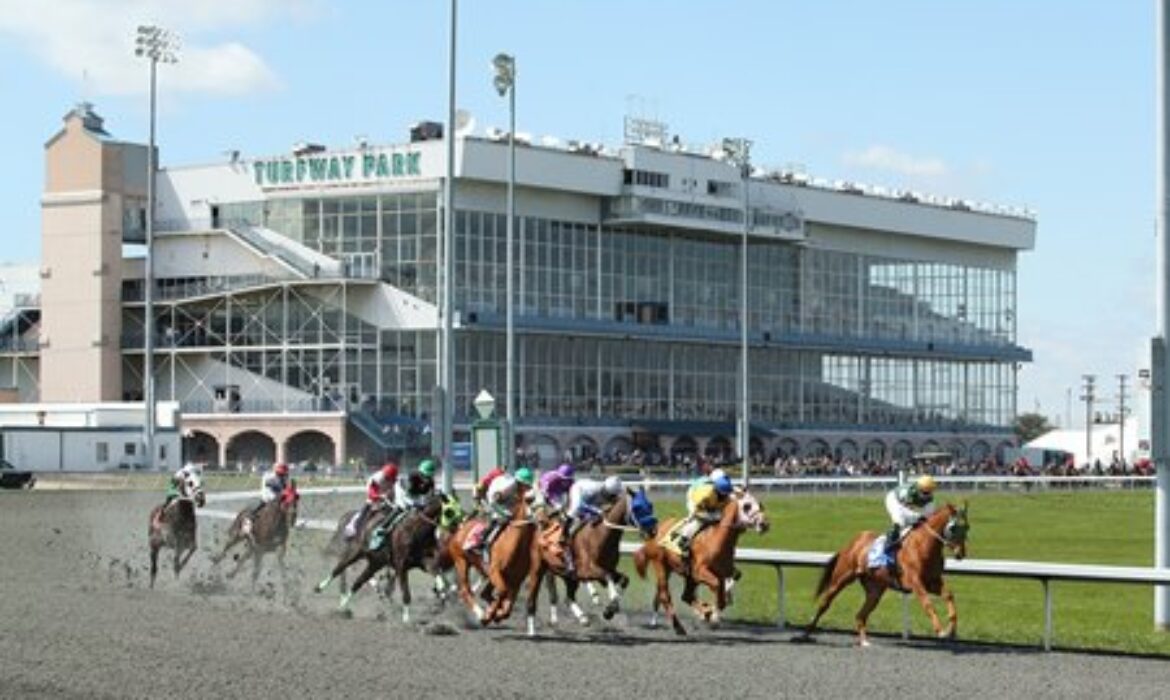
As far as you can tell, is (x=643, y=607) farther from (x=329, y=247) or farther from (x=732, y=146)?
(x=329, y=247)

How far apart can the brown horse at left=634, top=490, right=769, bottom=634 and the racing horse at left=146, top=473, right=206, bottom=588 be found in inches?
361

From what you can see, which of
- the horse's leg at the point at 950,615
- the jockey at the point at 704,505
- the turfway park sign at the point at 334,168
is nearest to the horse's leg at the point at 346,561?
the jockey at the point at 704,505

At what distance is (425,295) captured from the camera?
81562 mm

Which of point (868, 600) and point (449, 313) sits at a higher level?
point (449, 313)

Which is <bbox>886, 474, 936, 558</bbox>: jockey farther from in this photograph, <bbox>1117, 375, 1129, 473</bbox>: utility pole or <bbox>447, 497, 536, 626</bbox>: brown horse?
<bbox>1117, 375, 1129, 473</bbox>: utility pole

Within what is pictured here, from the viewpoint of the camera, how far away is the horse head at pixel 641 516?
20.7m

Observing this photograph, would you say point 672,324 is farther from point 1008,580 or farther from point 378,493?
point 378,493

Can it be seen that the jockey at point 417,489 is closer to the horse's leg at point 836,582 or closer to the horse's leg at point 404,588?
the horse's leg at point 404,588

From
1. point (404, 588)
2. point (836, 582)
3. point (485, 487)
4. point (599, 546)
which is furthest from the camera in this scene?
point (404, 588)

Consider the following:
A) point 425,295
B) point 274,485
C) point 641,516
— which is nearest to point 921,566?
point 641,516

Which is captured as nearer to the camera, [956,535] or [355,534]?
[956,535]

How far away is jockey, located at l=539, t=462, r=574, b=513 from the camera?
21266 millimetres

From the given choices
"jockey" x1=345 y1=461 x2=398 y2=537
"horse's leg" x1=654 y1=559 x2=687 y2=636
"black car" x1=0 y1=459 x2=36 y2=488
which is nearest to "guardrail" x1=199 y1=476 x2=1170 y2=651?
"horse's leg" x1=654 y1=559 x2=687 y2=636

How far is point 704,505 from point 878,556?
2.13 metres
